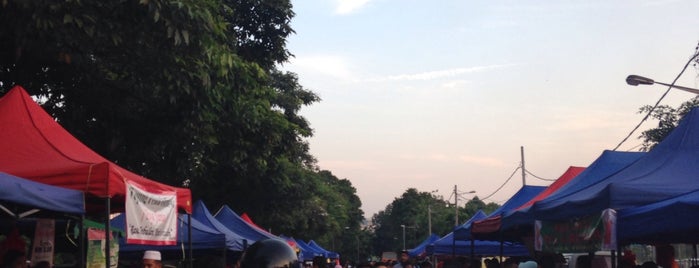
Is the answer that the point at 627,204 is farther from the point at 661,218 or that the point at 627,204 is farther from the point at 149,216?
the point at 149,216

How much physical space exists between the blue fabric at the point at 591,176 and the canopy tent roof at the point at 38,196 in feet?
19.9

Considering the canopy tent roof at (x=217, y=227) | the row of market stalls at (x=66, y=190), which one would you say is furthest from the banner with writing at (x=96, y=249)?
the canopy tent roof at (x=217, y=227)

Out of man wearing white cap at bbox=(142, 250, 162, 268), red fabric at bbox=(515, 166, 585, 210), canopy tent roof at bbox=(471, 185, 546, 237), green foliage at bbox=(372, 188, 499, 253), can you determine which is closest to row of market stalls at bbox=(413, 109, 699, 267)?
canopy tent roof at bbox=(471, 185, 546, 237)

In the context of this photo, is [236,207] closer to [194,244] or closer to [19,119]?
[194,244]

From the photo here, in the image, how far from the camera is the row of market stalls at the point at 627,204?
334 inches

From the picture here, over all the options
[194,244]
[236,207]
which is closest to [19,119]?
[194,244]

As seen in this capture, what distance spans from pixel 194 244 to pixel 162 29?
254 inches

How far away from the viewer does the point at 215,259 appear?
1070 centimetres

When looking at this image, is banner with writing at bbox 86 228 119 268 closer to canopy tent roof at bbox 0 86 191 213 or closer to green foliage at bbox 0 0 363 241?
canopy tent roof at bbox 0 86 191 213

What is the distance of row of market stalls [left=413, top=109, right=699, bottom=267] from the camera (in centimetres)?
849

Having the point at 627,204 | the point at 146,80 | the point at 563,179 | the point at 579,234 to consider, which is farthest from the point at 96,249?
the point at 563,179

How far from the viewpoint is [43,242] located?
9781mm

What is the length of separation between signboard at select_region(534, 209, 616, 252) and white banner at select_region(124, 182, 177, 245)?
4656mm

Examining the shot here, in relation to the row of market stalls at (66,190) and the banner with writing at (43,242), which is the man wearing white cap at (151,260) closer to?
the row of market stalls at (66,190)
